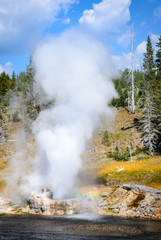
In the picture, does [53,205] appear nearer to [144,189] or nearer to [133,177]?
[144,189]

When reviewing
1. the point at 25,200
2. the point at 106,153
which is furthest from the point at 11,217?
the point at 106,153

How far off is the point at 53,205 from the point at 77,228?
6449mm

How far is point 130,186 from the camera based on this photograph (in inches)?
1112

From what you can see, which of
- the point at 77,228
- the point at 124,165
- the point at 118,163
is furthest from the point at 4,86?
the point at 77,228

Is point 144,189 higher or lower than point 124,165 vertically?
lower

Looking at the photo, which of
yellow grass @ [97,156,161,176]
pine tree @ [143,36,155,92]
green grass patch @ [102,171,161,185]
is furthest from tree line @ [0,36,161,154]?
green grass patch @ [102,171,161,185]

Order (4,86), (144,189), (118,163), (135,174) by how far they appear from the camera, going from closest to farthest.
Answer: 1. (144,189)
2. (135,174)
3. (118,163)
4. (4,86)

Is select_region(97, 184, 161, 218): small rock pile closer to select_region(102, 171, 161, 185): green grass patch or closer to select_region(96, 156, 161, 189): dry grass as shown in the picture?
select_region(96, 156, 161, 189): dry grass

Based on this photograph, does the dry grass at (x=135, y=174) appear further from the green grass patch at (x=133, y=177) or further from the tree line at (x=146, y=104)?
the tree line at (x=146, y=104)

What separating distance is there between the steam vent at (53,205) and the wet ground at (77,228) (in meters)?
1.52

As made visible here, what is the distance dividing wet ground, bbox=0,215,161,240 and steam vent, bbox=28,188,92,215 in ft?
4.97

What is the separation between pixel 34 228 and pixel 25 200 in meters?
9.12

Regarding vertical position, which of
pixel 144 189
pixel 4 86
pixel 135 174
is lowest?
pixel 135 174

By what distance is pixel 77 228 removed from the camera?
19.3m
